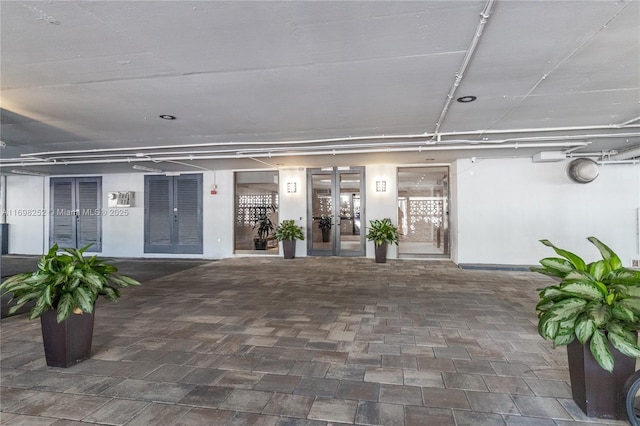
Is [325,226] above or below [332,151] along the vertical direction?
below

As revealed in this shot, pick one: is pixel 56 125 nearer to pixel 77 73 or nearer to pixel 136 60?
pixel 77 73

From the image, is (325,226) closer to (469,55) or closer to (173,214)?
(173,214)

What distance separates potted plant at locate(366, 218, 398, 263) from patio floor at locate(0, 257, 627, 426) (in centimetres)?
295

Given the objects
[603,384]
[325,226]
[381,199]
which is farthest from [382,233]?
[603,384]

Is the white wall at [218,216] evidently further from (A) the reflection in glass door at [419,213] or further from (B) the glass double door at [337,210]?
(A) the reflection in glass door at [419,213]

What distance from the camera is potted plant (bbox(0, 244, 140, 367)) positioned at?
2.38 meters

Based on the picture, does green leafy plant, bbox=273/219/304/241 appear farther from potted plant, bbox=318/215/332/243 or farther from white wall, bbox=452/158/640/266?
white wall, bbox=452/158/640/266

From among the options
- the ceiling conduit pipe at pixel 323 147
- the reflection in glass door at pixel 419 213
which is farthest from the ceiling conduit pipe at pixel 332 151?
the reflection in glass door at pixel 419 213

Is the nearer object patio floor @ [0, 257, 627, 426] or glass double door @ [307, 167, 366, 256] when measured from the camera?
patio floor @ [0, 257, 627, 426]

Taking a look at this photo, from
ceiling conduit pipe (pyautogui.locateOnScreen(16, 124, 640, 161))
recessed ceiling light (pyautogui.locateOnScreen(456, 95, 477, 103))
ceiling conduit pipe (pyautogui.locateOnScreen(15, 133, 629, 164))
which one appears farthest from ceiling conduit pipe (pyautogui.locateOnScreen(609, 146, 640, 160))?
recessed ceiling light (pyautogui.locateOnScreen(456, 95, 477, 103))

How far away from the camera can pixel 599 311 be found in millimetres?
1759

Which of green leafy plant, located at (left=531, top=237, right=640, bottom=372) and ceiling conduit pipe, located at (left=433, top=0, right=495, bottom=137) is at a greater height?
ceiling conduit pipe, located at (left=433, top=0, right=495, bottom=137)

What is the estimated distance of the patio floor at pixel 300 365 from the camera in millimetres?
1921

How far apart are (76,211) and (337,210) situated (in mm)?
7622
